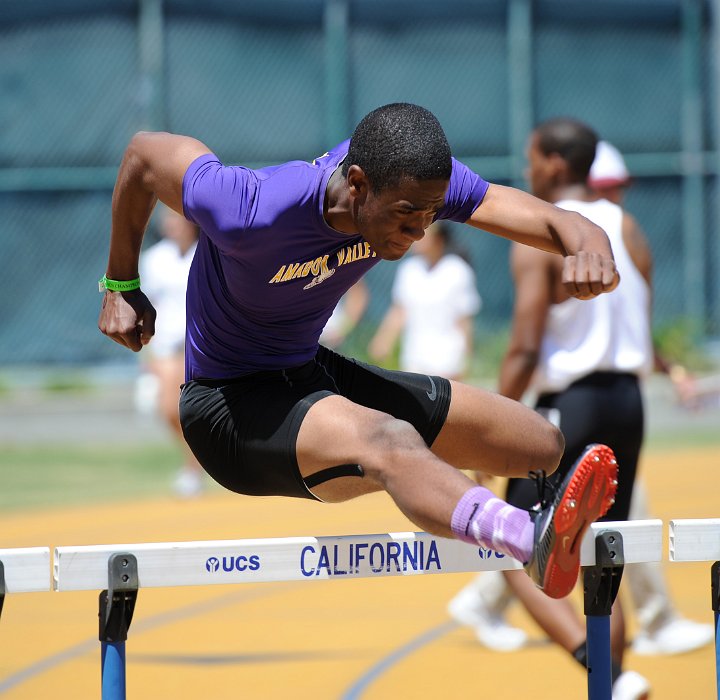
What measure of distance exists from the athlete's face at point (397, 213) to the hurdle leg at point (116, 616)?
3.82 feet

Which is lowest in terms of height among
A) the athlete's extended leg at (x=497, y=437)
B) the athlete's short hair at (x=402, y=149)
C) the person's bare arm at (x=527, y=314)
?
the athlete's extended leg at (x=497, y=437)

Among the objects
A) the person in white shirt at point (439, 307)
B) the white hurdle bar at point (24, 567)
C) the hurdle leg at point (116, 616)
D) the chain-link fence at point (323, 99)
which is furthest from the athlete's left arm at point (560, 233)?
the chain-link fence at point (323, 99)

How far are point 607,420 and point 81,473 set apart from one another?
284 inches

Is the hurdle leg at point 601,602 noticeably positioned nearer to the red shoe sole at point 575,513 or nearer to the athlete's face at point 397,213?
the red shoe sole at point 575,513

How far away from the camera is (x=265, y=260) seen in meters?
3.89

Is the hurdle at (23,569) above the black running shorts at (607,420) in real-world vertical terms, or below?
below

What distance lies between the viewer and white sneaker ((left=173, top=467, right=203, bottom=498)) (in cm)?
1034

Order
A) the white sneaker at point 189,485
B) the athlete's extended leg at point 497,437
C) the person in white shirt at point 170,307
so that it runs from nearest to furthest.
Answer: the athlete's extended leg at point 497,437 < the person in white shirt at point 170,307 < the white sneaker at point 189,485

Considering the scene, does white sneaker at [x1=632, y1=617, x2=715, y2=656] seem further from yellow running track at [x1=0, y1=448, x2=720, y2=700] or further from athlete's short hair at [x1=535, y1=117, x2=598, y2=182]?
athlete's short hair at [x1=535, y1=117, x2=598, y2=182]

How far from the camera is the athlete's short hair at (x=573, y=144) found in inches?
209

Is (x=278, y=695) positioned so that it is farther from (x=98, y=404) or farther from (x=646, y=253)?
(x=98, y=404)

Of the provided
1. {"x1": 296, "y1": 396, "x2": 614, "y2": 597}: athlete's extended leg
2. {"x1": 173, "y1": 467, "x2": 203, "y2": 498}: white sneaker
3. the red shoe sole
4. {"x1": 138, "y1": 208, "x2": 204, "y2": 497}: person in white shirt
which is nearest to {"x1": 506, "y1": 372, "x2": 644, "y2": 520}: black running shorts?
{"x1": 296, "y1": 396, "x2": 614, "y2": 597}: athlete's extended leg

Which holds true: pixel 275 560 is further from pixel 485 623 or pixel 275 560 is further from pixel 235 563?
pixel 485 623

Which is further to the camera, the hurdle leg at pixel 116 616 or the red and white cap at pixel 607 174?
the red and white cap at pixel 607 174
